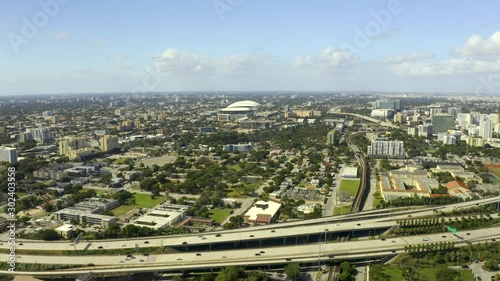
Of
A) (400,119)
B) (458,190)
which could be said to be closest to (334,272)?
(458,190)

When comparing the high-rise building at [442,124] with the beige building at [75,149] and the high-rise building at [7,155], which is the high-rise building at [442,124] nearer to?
the beige building at [75,149]

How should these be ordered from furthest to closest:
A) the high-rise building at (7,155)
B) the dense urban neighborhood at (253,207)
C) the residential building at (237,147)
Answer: the residential building at (237,147)
the high-rise building at (7,155)
the dense urban neighborhood at (253,207)

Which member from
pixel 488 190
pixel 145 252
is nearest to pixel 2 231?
pixel 145 252

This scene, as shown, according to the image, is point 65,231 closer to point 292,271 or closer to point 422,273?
point 292,271

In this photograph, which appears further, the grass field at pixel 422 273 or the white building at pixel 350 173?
the white building at pixel 350 173

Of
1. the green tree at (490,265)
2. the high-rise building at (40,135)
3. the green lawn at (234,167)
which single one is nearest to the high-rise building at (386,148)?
the green lawn at (234,167)

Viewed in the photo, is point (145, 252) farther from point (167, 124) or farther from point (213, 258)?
point (167, 124)

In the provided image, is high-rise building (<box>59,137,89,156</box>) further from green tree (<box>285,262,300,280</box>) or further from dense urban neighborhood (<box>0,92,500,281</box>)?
green tree (<box>285,262,300,280</box>)
